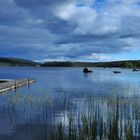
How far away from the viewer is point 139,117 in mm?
12375

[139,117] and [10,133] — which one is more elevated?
[139,117]

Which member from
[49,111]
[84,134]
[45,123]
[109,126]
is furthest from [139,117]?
[49,111]

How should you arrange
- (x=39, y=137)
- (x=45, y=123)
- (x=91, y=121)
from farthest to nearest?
(x=45, y=123) → (x=39, y=137) → (x=91, y=121)

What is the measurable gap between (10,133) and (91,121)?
3746 millimetres

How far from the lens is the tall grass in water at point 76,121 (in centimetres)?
1212

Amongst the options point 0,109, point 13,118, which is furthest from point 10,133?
point 0,109

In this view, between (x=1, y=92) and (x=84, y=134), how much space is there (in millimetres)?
21519

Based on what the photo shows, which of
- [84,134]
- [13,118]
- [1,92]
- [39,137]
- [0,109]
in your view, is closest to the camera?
[84,134]

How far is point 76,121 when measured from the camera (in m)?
16.3

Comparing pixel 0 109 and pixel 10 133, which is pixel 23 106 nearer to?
pixel 0 109

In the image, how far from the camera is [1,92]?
32.5m

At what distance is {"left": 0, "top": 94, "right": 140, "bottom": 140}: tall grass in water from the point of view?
39.8 feet

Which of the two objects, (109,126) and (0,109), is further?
(0,109)

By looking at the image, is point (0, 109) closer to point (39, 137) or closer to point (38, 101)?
point (38, 101)
